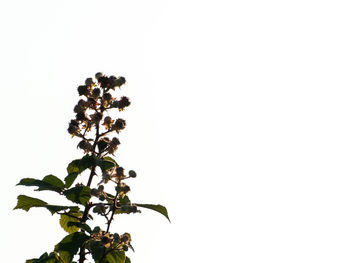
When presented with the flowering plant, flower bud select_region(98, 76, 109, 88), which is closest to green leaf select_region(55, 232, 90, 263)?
the flowering plant

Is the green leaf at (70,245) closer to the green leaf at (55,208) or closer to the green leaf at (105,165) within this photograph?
the green leaf at (55,208)

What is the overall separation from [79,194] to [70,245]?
0.64m

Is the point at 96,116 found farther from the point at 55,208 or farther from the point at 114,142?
the point at 55,208

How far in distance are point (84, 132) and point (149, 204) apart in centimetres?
148

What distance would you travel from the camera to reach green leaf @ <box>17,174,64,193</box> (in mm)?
6406

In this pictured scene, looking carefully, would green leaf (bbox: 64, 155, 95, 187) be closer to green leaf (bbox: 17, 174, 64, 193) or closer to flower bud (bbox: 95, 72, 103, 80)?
green leaf (bbox: 17, 174, 64, 193)

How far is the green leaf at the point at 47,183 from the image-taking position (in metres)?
6.41

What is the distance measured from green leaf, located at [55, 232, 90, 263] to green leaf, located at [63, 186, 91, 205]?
1.40 feet

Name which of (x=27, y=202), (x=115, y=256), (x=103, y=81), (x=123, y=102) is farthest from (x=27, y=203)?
(x=103, y=81)

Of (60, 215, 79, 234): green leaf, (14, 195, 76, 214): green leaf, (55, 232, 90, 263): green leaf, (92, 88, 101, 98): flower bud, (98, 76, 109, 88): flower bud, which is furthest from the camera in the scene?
(98, 76, 109, 88): flower bud

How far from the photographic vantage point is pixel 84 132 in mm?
6805

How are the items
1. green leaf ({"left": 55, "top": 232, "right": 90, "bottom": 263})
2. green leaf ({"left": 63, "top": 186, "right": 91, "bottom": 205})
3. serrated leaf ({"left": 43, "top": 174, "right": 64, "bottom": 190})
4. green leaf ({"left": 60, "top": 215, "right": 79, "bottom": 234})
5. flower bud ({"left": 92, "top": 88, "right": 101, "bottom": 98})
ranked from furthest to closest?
flower bud ({"left": 92, "top": 88, "right": 101, "bottom": 98}) < green leaf ({"left": 60, "top": 215, "right": 79, "bottom": 234}) < serrated leaf ({"left": 43, "top": 174, "right": 64, "bottom": 190}) < green leaf ({"left": 63, "top": 186, "right": 91, "bottom": 205}) < green leaf ({"left": 55, "top": 232, "right": 90, "bottom": 263})

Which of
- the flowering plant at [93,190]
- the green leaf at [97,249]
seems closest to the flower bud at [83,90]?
the flowering plant at [93,190]

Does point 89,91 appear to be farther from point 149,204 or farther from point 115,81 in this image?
point 149,204
